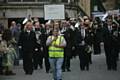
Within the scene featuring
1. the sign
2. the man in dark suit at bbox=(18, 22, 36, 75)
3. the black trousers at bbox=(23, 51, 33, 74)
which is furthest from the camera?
the sign

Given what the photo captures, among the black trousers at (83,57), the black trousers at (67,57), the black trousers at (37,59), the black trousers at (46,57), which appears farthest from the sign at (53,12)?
the black trousers at (46,57)

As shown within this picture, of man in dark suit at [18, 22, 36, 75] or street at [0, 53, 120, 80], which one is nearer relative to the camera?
street at [0, 53, 120, 80]

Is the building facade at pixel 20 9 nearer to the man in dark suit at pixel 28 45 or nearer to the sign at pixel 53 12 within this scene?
the sign at pixel 53 12

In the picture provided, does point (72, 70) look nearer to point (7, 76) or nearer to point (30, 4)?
point (7, 76)

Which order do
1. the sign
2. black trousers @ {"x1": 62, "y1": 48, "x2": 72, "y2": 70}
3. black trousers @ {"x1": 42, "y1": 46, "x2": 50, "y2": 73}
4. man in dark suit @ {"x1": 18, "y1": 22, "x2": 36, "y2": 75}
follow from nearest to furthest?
man in dark suit @ {"x1": 18, "y1": 22, "x2": 36, "y2": 75}, black trousers @ {"x1": 42, "y1": 46, "x2": 50, "y2": 73}, black trousers @ {"x1": 62, "y1": 48, "x2": 72, "y2": 70}, the sign

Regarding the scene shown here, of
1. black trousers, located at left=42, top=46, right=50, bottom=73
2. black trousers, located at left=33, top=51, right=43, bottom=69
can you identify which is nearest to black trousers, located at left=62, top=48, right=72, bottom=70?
black trousers, located at left=42, top=46, right=50, bottom=73

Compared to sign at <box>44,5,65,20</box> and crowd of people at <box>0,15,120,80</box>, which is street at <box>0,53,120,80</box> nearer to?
crowd of people at <box>0,15,120,80</box>

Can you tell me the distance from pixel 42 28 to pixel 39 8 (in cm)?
2708

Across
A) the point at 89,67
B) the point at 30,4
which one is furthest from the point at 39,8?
the point at 89,67

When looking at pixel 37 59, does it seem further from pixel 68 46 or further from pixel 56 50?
pixel 56 50

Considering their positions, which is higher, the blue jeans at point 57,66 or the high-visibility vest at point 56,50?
the high-visibility vest at point 56,50

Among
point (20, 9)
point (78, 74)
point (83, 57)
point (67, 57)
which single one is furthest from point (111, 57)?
point (20, 9)

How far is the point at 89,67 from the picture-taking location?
2622 cm

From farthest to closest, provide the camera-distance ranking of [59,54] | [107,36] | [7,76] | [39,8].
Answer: [39,8] < [107,36] < [7,76] < [59,54]
